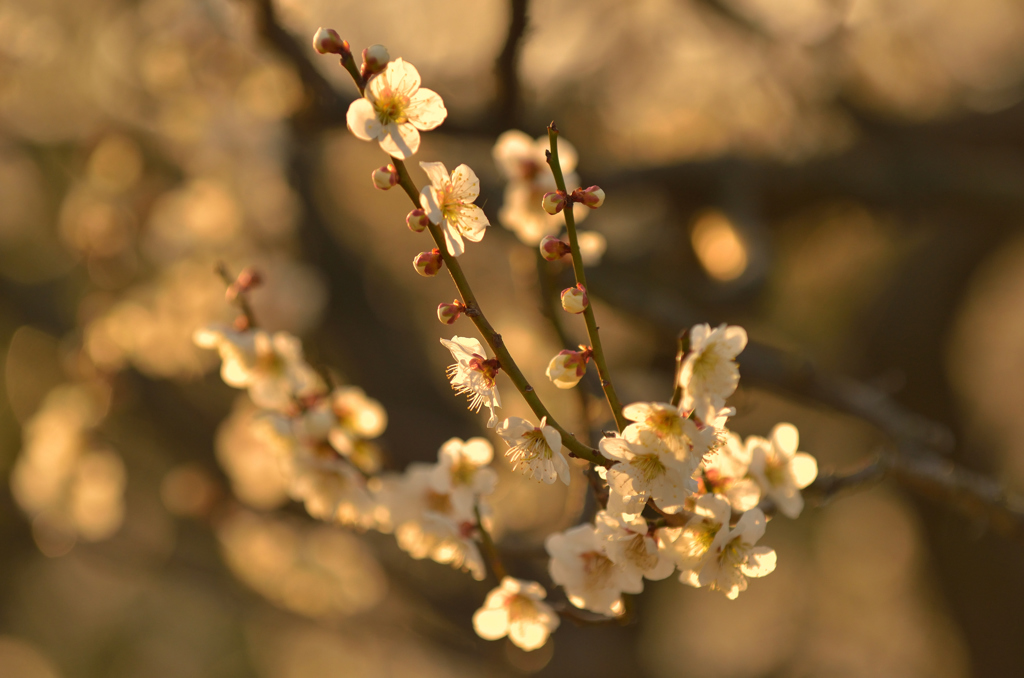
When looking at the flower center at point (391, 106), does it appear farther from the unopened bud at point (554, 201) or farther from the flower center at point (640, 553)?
the flower center at point (640, 553)

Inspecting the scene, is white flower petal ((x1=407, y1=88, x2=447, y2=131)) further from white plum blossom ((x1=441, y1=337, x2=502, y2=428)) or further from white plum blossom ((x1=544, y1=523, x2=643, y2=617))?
white plum blossom ((x1=544, y1=523, x2=643, y2=617))

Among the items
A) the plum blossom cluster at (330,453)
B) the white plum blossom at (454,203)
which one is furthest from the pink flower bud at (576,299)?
the plum blossom cluster at (330,453)

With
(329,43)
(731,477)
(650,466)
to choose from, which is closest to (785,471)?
Answer: (731,477)

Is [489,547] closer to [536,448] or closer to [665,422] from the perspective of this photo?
[536,448]

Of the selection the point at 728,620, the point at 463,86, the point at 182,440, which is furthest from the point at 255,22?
the point at 728,620

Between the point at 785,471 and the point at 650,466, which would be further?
the point at 785,471

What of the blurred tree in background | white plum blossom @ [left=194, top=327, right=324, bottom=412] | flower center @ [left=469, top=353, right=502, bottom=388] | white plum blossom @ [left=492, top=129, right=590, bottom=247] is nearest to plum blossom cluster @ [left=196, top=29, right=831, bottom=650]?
flower center @ [left=469, top=353, right=502, bottom=388]

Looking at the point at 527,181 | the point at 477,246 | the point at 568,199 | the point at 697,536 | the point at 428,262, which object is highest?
the point at 477,246

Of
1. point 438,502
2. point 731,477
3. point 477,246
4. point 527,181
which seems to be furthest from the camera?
point 477,246
